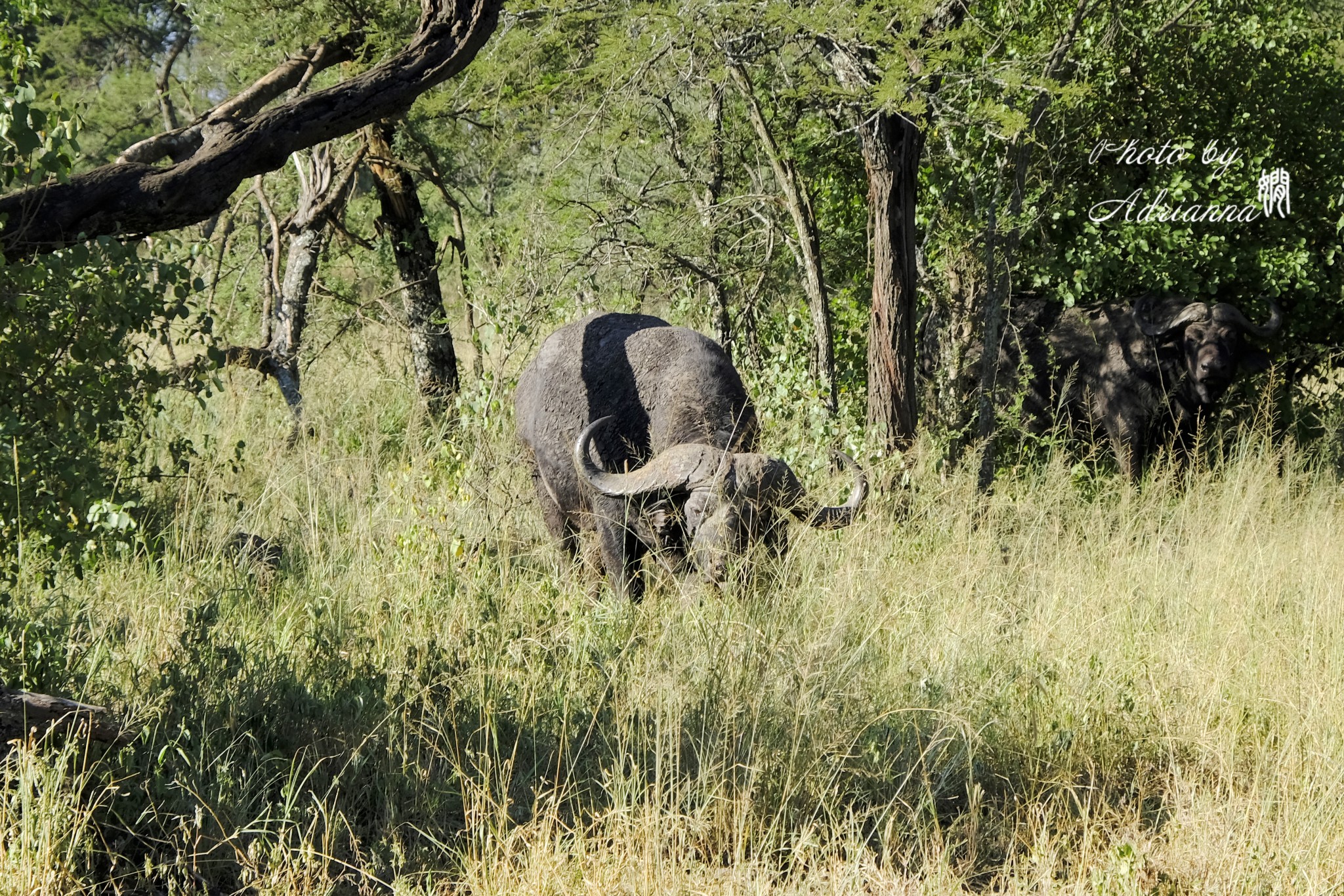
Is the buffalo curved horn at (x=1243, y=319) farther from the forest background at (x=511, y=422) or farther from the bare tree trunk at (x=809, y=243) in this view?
the bare tree trunk at (x=809, y=243)

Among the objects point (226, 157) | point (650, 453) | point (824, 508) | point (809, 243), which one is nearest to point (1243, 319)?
point (809, 243)

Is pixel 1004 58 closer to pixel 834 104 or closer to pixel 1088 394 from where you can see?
pixel 834 104

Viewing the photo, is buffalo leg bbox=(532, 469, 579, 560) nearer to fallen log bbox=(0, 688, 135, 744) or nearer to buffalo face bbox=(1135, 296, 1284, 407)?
fallen log bbox=(0, 688, 135, 744)

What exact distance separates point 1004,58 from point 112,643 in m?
6.30

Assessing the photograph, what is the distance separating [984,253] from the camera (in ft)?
23.9

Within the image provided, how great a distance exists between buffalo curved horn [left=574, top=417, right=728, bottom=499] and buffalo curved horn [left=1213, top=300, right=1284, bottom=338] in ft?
17.8

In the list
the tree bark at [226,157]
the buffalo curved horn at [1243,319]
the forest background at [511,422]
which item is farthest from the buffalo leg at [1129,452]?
the tree bark at [226,157]

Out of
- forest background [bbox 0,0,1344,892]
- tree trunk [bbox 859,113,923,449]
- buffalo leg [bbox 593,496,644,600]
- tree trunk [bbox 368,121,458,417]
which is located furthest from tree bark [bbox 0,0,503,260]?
tree trunk [bbox 368,121,458,417]

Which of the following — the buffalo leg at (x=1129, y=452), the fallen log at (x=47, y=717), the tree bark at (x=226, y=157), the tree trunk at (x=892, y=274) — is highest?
the tree bark at (x=226, y=157)

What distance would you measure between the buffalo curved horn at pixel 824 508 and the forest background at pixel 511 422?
252 mm

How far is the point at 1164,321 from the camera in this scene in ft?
30.7

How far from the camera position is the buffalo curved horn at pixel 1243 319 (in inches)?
358

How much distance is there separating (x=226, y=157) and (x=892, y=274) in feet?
13.1

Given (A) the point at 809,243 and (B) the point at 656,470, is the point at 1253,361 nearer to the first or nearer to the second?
(A) the point at 809,243
